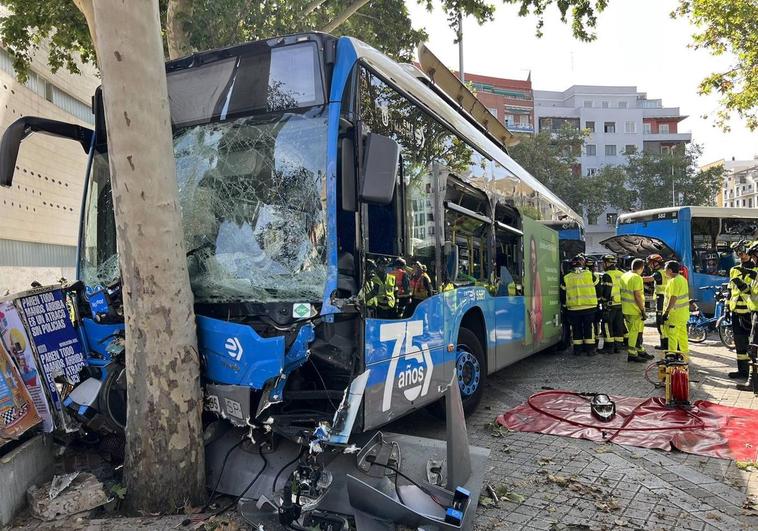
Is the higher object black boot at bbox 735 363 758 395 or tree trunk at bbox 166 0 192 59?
tree trunk at bbox 166 0 192 59

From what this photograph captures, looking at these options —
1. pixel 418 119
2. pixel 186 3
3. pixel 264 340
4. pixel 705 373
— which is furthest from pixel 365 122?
pixel 705 373

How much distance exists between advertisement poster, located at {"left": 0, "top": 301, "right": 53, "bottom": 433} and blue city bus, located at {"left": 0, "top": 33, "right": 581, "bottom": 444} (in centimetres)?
20

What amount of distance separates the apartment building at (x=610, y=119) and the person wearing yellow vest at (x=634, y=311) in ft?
172

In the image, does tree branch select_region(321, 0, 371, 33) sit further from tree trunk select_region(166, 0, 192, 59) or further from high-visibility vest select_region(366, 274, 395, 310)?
high-visibility vest select_region(366, 274, 395, 310)

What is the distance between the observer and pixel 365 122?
390cm

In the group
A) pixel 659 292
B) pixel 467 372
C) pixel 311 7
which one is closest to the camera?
pixel 467 372

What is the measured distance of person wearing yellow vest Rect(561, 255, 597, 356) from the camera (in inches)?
415

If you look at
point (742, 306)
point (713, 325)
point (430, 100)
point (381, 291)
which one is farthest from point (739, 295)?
point (381, 291)

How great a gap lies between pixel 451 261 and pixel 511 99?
192 ft

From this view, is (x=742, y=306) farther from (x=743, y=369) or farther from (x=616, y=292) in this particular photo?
(x=616, y=292)

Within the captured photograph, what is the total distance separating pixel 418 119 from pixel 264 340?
2.47 metres

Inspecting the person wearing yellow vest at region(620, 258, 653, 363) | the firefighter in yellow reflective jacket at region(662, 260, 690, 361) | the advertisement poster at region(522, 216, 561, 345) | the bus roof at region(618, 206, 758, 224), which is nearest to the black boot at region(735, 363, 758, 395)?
the firefighter in yellow reflective jacket at region(662, 260, 690, 361)

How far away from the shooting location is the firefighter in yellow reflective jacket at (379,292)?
Result: 12.4 feet

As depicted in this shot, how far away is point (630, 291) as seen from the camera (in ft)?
33.0
